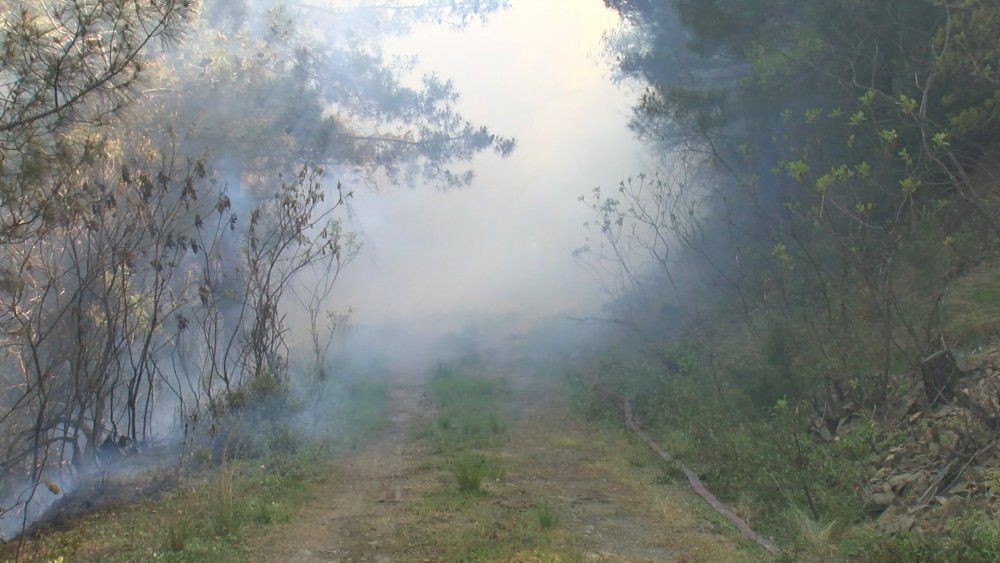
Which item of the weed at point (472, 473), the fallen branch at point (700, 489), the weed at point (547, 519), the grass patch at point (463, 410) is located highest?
the grass patch at point (463, 410)

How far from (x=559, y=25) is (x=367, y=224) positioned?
1165 cm

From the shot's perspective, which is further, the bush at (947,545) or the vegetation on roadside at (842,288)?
the vegetation on roadside at (842,288)

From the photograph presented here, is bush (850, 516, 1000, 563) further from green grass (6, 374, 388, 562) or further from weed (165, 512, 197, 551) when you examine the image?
weed (165, 512, 197, 551)

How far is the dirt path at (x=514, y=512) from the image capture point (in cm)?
Answer: 644

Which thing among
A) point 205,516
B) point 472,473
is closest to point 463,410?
point 472,473

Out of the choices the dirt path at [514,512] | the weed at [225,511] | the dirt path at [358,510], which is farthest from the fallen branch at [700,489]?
the weed at [225,511]

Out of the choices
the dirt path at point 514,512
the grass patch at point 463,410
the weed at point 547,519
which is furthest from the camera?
the grass patch at point 463,410

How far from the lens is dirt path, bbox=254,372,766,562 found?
253 inches

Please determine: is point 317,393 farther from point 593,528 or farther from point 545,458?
point 593,528

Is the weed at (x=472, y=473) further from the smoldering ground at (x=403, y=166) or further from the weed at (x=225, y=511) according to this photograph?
the smoldering ground at (x=403, y=166)

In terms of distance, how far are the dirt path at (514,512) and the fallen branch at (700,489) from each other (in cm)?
13

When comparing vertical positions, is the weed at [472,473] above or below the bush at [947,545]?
above

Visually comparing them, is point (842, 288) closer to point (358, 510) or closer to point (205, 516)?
point (358, 510)

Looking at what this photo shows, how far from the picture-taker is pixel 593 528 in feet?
23.2
